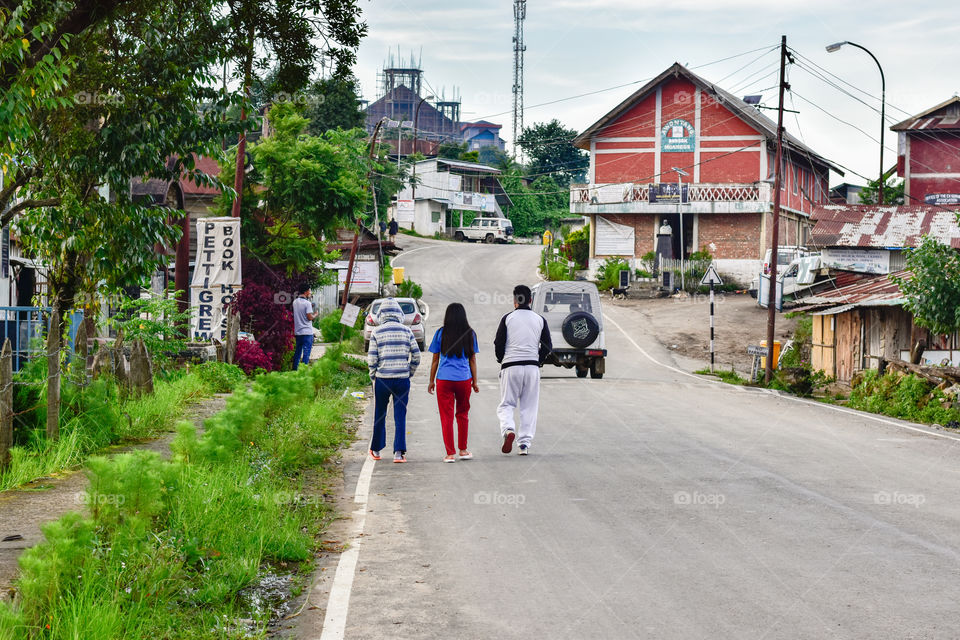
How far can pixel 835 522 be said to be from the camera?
811 cm

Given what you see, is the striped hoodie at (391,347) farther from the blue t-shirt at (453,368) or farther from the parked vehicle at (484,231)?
the parked vehicle at (484,231)

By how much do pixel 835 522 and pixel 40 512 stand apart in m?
6.39

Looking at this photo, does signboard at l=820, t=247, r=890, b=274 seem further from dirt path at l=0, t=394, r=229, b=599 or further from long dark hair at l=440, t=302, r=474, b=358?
dirt path at l=0, t=394, r=229, b=599

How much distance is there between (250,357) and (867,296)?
50.2ft

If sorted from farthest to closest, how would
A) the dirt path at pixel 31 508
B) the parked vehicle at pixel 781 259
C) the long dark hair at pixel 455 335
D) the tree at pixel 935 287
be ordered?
the parked vehicle at pixel 781 259
the tree at pixel 935 287
the long dark hair at pixel 455 335
the dirt path at pixel 31 508

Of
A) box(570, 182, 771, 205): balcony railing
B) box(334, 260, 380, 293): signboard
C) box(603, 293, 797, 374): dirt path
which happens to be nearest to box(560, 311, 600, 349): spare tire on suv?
box(603, 293, 797, 374): dirt path

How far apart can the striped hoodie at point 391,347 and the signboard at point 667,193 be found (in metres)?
42.7

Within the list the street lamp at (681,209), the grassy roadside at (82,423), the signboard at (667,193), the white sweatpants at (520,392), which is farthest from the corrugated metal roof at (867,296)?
the signboard at (667,193)

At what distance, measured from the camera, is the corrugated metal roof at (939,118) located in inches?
1999

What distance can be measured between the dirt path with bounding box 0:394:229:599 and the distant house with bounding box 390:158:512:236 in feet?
221

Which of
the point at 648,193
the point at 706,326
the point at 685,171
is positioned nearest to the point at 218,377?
the point at 706,326

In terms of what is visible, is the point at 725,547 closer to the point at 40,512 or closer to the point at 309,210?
the point at 40,512

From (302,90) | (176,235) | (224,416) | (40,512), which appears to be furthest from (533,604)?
(302,90)

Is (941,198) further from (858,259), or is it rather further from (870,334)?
(870,334)
